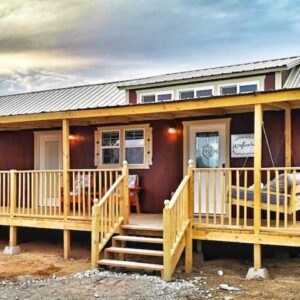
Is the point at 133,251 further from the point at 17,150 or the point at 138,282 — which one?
the point at 17,150

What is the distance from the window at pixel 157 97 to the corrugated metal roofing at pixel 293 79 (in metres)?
2.68

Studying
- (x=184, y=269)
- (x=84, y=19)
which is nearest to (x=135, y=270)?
(x=184, y=269)

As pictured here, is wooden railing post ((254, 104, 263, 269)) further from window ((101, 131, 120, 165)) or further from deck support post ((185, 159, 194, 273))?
window ((101, 131, 120, 165))

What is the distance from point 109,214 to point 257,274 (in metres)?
2.71

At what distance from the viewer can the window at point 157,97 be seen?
10211mm

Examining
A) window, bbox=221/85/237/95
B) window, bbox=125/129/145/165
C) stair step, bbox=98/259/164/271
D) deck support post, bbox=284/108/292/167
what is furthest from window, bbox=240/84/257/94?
stair step, bbox=98/259/164/271

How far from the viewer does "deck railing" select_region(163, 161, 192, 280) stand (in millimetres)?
6484

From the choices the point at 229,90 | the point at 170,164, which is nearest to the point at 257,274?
the point at 170,164

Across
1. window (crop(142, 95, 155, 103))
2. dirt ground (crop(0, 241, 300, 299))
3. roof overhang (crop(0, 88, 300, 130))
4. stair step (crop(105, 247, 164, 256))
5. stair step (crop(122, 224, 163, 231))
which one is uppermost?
window (crop(142, 95, 155, 103))

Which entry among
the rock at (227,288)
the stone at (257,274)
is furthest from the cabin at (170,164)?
the rock at (227,288)

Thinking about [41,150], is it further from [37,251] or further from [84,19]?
[84,19]

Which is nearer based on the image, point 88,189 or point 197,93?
point 88,189

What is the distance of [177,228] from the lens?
6965mm

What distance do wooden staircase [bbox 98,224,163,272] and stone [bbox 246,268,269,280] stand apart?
146 cm
